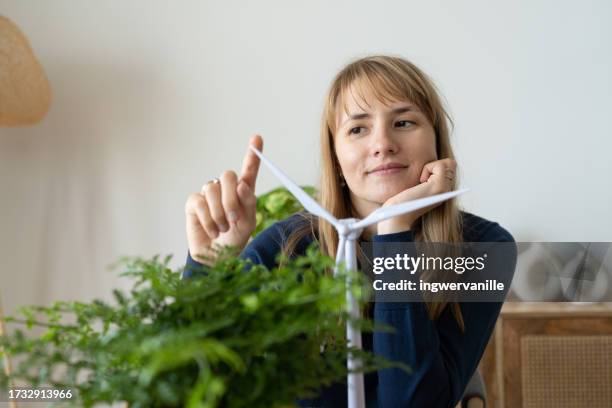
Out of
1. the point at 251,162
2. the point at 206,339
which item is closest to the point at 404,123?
the point at 251,162

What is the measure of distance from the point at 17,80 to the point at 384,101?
4.19 feet

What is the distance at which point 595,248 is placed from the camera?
244cm

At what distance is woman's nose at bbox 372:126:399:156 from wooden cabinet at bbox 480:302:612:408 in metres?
1.24

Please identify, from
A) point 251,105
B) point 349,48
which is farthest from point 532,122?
point 251,105

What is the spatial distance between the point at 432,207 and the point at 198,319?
0.79 metres

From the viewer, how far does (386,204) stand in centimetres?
109

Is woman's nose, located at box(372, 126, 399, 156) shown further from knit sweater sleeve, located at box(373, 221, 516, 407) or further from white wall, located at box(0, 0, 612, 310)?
white wall, located at box(0, 0, 612, 310)

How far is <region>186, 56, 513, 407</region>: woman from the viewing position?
39.4 inches

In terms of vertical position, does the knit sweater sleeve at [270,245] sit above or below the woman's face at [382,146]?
below

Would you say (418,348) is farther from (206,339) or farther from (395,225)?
(206,339)

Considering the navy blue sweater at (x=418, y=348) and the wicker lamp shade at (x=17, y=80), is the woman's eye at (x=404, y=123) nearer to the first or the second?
the navy blue sweater at (x=418, y=348)

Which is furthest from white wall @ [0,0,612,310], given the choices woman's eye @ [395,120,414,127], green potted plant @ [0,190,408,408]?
green potted plant @ [0,190,408,408]

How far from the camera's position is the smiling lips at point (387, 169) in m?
1.22

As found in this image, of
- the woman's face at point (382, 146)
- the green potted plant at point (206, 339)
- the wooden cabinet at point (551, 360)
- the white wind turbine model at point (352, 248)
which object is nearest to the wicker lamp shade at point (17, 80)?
the woman's face at point (382, 146)
